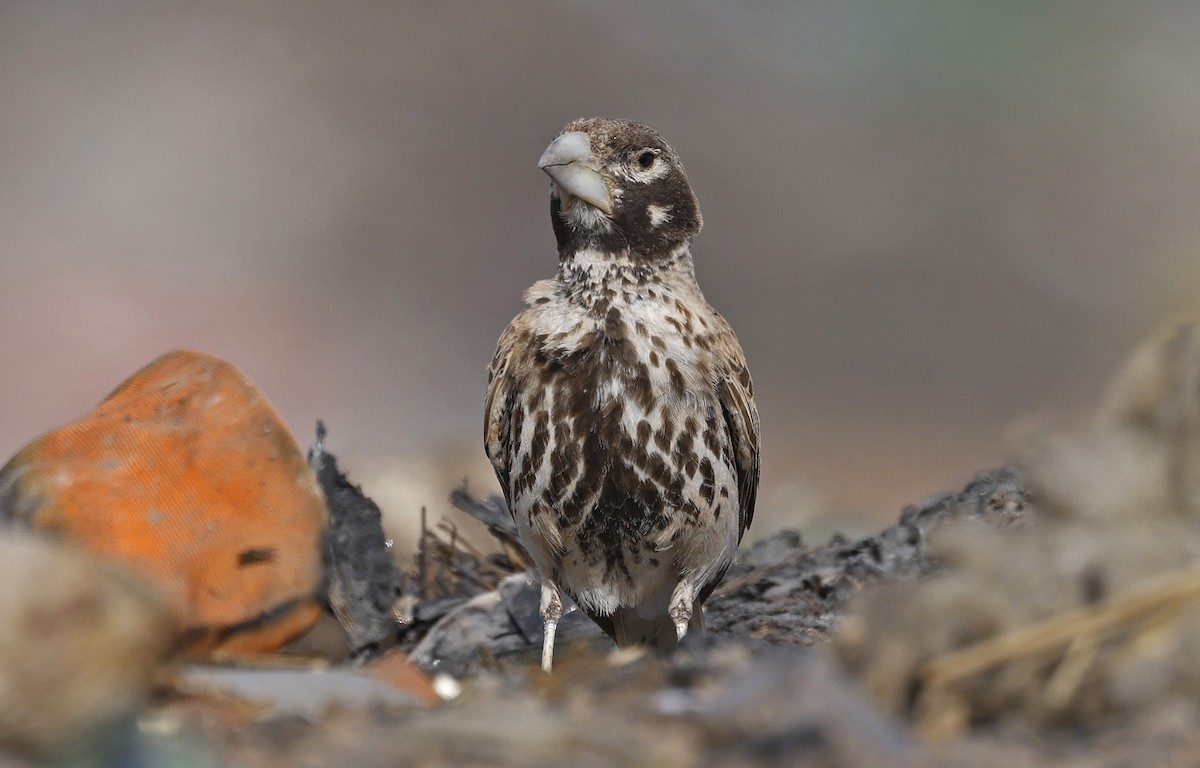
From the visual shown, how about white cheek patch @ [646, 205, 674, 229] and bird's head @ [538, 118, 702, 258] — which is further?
white cheek patch @ [646, 205, 674, 229]

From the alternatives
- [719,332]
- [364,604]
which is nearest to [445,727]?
[364,604]

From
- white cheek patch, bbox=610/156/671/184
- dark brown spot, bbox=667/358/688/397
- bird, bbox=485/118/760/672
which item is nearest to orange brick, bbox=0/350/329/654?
bird, bbox=485/118/760/672

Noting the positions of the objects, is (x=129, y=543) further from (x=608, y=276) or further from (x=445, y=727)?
(x=608, y=276)

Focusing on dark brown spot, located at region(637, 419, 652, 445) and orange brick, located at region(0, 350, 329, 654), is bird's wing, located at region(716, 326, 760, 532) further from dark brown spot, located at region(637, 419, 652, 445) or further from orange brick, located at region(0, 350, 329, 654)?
orange brick, located at region(0, 350, 329, 654)

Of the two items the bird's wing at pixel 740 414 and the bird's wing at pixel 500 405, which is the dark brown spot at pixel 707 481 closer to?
the bird's wing at pixel 740 414

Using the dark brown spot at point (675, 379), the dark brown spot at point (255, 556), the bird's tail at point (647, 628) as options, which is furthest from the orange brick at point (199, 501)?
the bird's tail at point (647, 628)

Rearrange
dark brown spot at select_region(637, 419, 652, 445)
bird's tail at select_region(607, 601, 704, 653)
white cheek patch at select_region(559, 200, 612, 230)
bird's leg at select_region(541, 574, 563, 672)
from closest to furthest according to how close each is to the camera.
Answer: dark brown spot at select_region(637, 419, 652, 445) → bird's leg at select_region(541, 574, 563, 672) → white cheek patch at select_region(559, 200, 612, 230) → bird's tail at select_region(607, 601, 704, 653)
